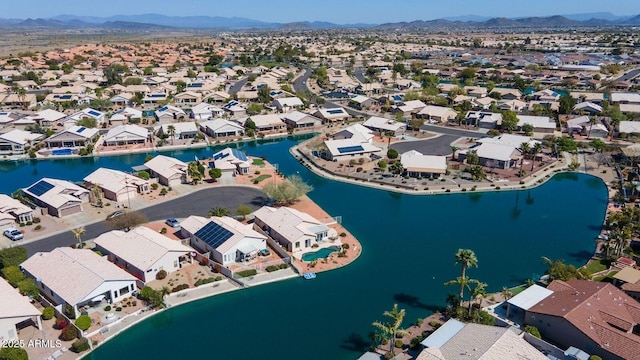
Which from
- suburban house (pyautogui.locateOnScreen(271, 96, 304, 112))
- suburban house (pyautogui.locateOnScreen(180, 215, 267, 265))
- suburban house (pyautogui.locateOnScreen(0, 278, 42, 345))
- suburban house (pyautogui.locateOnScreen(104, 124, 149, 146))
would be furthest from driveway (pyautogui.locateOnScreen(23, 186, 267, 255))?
suburban house (pyautogui.locateOnScreen(271, 96, 304, 112))

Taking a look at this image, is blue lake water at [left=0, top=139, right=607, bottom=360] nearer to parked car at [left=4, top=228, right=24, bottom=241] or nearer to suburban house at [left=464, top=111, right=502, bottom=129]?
parked car at [left=4, top=228, right=24, bottom=241]

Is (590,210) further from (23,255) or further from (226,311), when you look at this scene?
(23,255)

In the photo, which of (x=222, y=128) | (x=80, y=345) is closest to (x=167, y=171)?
(x=222, y=128)

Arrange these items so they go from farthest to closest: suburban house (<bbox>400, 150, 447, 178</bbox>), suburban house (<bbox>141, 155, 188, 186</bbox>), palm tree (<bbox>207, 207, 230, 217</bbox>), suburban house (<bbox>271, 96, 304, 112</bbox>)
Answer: suburban house (<bbox>271, 96, 304, 112</bbox>)
suburban house (<bbox>400, 150, 447, 178</bbox>)
suburban house (<bbox>141, 155, 188, 186</bbox>)
palm tree (<bbox>207, 207, 230, 217</bbox>)

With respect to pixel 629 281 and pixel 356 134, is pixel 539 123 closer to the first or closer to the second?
pixel 356 134

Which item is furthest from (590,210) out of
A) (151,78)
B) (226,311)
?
(151,78)

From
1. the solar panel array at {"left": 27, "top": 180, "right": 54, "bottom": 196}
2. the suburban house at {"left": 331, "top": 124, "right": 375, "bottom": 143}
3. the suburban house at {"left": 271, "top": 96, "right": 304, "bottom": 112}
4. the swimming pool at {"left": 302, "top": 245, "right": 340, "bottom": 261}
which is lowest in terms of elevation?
the swimming pool at {"left": 302, "top": 245, "right": 340, "bottom": 261}
